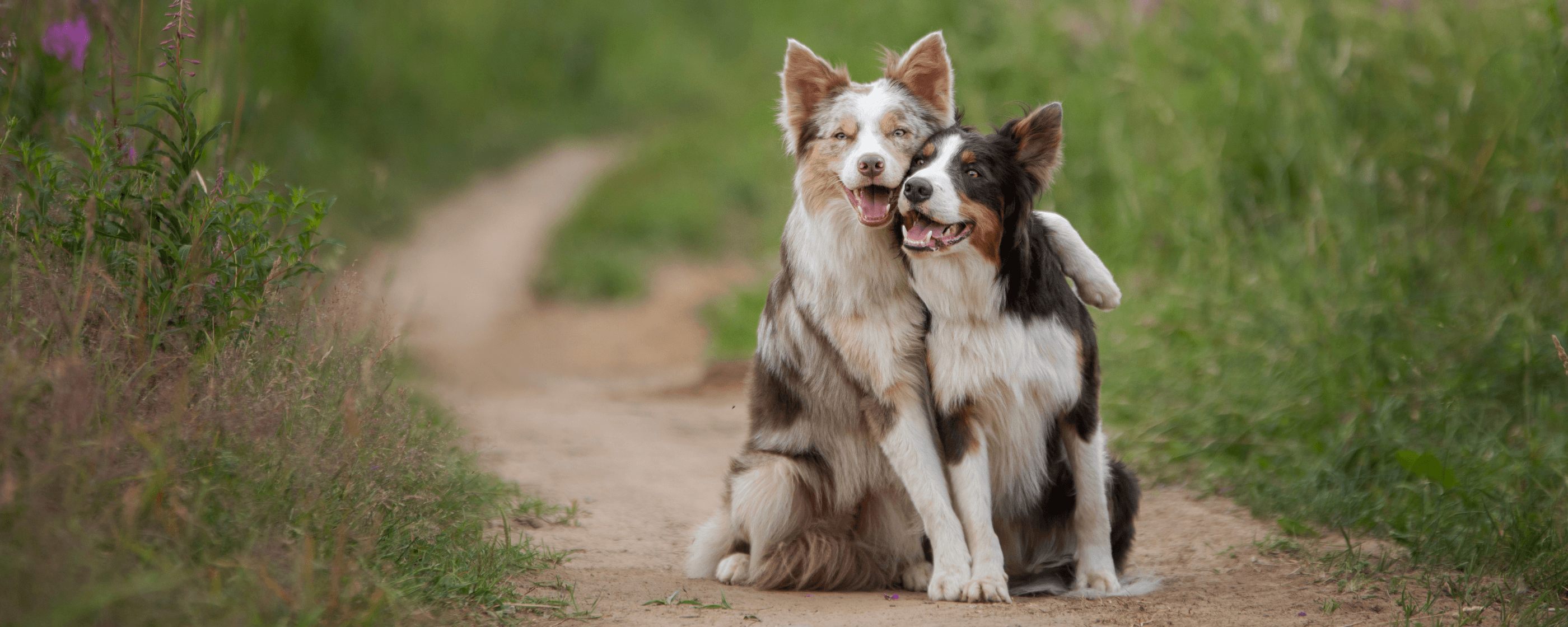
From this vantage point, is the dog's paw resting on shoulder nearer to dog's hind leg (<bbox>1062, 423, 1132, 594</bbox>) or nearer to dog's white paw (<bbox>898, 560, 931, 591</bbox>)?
dog's hind leg (<bbox>1062, 423, 1132, 594</bbox>)

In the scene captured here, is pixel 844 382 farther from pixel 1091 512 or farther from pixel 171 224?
pixel 171 224

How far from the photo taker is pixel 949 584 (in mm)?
3352

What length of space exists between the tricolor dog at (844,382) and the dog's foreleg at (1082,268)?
54 centimetres

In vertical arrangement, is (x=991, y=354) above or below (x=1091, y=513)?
above

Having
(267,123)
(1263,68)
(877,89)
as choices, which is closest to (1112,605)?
(877,89)

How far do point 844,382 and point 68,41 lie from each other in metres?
3.29

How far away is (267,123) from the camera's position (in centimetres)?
1048

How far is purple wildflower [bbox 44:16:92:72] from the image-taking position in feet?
13.3

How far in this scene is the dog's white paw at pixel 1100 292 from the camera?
3.59 m

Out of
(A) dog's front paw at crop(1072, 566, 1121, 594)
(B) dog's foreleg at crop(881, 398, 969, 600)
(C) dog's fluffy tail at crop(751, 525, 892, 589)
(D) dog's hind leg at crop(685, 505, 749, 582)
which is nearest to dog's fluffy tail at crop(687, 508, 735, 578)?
(D) dog's hind leg at crop(685, 505, 749, 582)

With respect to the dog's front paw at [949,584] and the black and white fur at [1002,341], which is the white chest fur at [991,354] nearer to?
the black and white fur at [1002,341]

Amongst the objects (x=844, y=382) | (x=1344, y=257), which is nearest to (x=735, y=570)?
(x=844, y=382)

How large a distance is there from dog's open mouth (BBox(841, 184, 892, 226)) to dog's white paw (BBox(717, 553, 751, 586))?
1.31 meters

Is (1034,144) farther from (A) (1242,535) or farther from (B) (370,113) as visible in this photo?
(B) (370,113)
